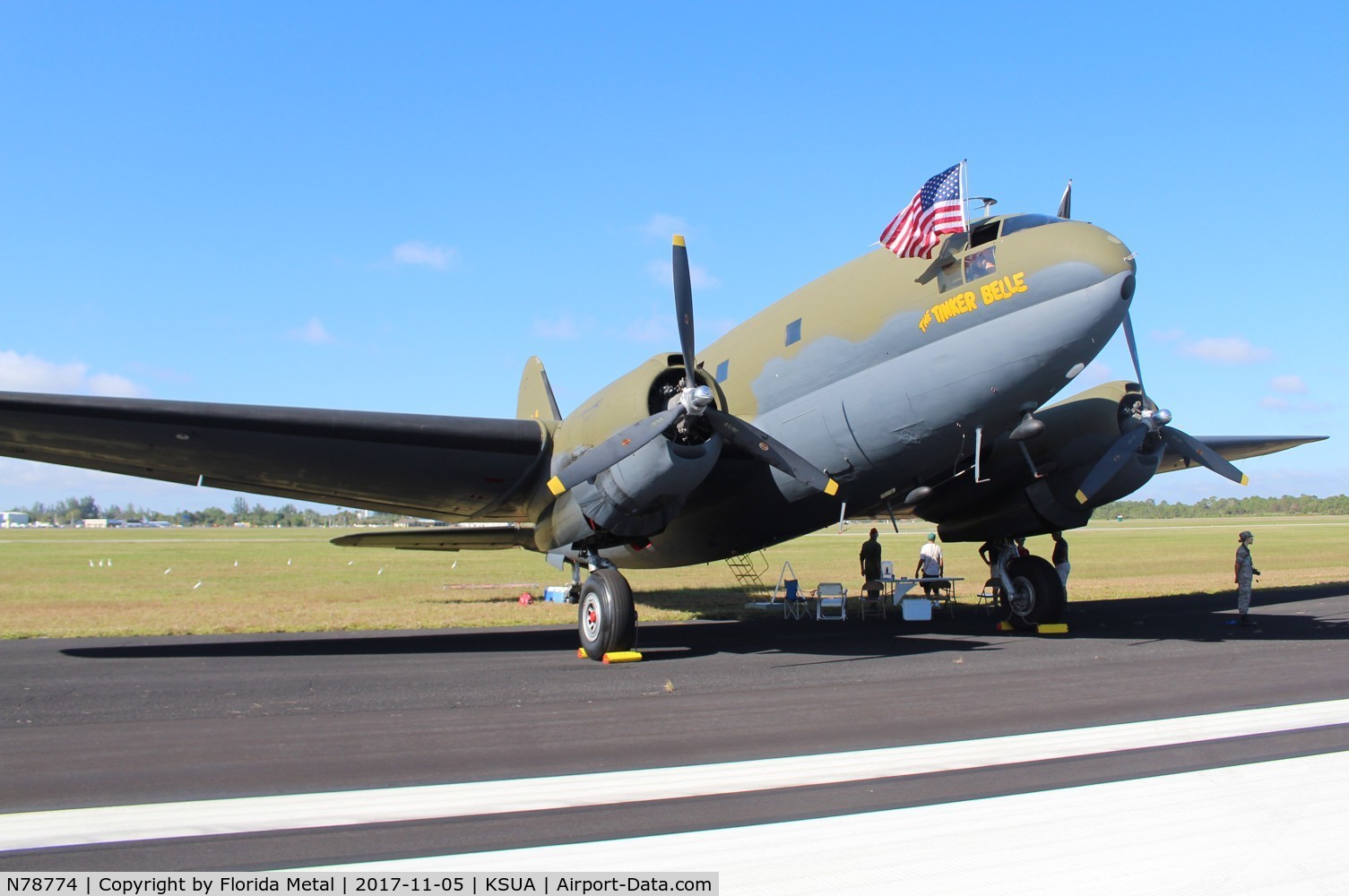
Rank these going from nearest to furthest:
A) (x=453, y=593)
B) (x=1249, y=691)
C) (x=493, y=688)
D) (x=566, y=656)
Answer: (x=1249, y=691) → (x=493, y=688) → (x=566, y=656) → (x=453, y=593)

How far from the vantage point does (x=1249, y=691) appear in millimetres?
9602

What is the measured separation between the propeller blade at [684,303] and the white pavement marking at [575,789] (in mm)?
6082

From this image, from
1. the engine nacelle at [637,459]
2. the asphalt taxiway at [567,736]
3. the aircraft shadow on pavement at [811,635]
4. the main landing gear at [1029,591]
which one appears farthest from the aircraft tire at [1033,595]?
the engine nacelle at [637,459]

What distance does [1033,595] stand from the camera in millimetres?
15719

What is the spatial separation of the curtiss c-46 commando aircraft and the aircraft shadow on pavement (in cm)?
144

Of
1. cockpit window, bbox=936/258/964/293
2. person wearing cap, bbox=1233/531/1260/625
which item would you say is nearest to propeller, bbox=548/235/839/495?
cockpit window, bbox=936/258/964/293

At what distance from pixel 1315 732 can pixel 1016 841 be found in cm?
421

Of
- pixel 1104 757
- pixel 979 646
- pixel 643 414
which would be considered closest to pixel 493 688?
pixel 643 414

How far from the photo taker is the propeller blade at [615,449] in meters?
11.7

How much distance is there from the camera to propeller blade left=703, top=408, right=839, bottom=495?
39.6 ft

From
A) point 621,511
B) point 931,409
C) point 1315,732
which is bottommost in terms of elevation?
point 1315,732

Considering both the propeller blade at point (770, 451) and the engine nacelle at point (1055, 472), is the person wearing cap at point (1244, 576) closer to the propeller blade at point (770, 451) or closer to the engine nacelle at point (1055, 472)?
the engine nacelle at point (1055, 472)

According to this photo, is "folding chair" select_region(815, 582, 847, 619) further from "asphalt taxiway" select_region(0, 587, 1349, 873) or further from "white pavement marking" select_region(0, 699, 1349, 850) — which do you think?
"white pavement marking" select_region(0, 699, 1349, 850)

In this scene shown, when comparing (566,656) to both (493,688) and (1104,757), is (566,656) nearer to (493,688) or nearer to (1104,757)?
(493,688)
